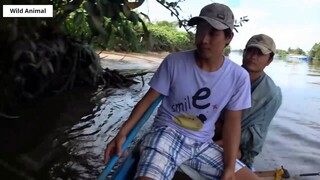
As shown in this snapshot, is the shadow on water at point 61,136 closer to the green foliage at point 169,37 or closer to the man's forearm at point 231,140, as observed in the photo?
the man's forearm at point 231,140

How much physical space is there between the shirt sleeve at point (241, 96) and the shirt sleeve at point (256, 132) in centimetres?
41

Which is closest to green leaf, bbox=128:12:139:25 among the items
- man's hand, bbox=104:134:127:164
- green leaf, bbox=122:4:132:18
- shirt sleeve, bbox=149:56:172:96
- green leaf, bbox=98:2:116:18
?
green leaf, bbox=122:4:132:18

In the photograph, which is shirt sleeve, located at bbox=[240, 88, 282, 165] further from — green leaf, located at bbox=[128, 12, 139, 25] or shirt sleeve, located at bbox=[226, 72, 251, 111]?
green leaf, located at bbox=[128, 12, 139, 25]

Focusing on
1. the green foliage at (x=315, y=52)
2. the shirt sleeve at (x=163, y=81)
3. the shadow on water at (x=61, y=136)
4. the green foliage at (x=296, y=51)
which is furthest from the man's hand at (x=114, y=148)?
the green foliage at (x=296, y=51)

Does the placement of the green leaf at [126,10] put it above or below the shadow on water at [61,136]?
above

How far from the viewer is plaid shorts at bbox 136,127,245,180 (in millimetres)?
2170

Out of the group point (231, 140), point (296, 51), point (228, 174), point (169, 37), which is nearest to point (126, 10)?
point (231, 140)

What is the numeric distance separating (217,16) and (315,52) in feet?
104

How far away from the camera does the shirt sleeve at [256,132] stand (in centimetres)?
270

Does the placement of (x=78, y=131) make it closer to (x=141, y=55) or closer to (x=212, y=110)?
(x=212, y=110)

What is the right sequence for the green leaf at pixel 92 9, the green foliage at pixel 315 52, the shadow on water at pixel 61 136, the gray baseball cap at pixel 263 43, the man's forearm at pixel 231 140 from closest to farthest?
the man's forearm at pixel 231 140 < the gray baseball cap at pixel 263 43 < the green leaf at pixel 92 9 < the shadow on water at pixel 61 136 < the green foliage at pixel 315 52

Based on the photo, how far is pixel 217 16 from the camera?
7.36ft

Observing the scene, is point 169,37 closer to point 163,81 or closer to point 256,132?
point 256,132

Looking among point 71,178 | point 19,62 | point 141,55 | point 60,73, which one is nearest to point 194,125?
point 71,178
